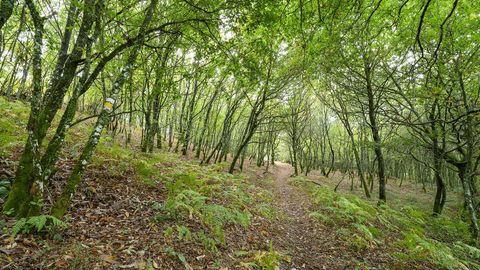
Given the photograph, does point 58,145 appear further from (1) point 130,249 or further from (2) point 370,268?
(2) point 370,268

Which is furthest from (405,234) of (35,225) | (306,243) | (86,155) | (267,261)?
(35,225)

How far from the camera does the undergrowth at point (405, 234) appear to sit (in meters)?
5.93

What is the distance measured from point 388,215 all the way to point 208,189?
23.8 ft

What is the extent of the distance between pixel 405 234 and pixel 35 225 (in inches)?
351

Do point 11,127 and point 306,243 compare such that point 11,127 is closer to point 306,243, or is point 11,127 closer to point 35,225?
point 35,225

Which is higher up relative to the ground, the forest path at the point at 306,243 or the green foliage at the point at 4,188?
the green foliage at the point at 4,188

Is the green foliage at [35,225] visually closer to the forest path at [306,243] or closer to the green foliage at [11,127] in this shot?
the green foliage at [11,127]

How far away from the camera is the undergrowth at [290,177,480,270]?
5926 mm

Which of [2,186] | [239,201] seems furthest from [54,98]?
[239,201]

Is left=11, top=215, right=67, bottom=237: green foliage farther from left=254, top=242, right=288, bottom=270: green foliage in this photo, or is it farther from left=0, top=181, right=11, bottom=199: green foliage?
left=254, top=242, right=288, bottom=270: green foliage

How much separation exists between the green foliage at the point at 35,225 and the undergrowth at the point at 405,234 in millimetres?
6284

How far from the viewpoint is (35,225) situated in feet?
11.3

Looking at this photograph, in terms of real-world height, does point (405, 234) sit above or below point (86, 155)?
below

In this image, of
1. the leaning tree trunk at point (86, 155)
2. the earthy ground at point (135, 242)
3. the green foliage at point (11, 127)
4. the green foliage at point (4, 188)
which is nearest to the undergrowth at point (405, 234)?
the earthy ground at point (135, 242)
